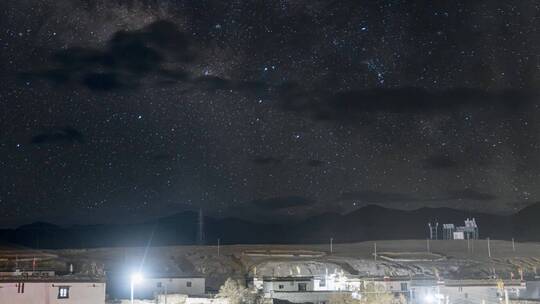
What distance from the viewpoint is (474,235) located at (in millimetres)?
129750

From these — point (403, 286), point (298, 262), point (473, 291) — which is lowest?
point (473, 291)

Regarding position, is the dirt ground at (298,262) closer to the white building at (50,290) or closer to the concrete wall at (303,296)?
the concrete wall at (303,296)

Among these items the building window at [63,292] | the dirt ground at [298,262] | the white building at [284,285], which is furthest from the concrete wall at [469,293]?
the building window at [63,292]

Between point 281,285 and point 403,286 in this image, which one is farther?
point 281,285

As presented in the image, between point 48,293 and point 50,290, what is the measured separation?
0.20 metres

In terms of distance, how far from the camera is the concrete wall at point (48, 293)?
3688cm

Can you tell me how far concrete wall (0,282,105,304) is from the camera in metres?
36.9

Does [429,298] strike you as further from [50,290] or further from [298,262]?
[298,262]

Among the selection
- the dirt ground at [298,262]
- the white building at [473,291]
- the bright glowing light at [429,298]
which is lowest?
the bright glowing light at [429,298]

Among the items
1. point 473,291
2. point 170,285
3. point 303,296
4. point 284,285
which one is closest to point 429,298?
point 473,291

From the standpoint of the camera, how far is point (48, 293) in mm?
37812

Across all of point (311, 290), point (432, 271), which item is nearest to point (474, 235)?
point (432, 271)

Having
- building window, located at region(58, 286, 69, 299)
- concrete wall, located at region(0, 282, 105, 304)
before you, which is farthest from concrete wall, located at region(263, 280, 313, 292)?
building window, located at region(58, 286, 69, 299)

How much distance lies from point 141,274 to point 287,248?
50561 millimetres
